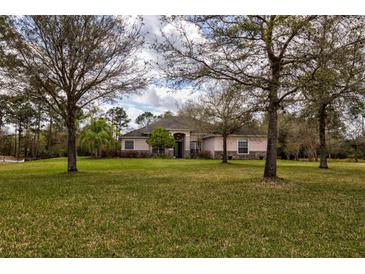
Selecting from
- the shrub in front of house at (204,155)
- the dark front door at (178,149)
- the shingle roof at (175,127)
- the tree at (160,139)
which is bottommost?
the shrub in front of house at (204,155)

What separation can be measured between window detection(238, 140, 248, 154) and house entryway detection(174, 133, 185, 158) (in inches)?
275

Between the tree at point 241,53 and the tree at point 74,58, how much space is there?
14.9 feet

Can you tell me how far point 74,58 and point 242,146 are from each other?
26568mm

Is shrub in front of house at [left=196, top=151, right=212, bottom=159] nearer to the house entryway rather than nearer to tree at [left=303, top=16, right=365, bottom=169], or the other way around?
the house entryway

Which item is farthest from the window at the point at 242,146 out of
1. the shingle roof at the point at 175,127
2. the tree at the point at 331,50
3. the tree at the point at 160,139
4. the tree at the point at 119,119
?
the tree at the point at 119,119

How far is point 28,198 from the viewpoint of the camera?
848 centimetres

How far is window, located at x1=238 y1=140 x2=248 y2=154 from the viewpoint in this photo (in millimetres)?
37656

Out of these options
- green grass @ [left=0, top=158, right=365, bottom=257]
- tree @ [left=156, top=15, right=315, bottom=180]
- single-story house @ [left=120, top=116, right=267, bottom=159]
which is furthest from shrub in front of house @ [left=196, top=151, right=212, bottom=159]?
green grass @ [left=0, top=158, right=365, bottom=257]

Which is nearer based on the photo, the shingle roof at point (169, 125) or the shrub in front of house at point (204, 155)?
the shrub in front of house at point (204, 155)

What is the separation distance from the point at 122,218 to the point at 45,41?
38.5 feet

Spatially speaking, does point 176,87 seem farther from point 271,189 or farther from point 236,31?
point 271,189

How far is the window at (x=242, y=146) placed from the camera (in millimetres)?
37656

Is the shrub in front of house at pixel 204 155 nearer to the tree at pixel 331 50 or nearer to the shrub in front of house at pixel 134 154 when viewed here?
the shrub in front of house at pixel 134 154
